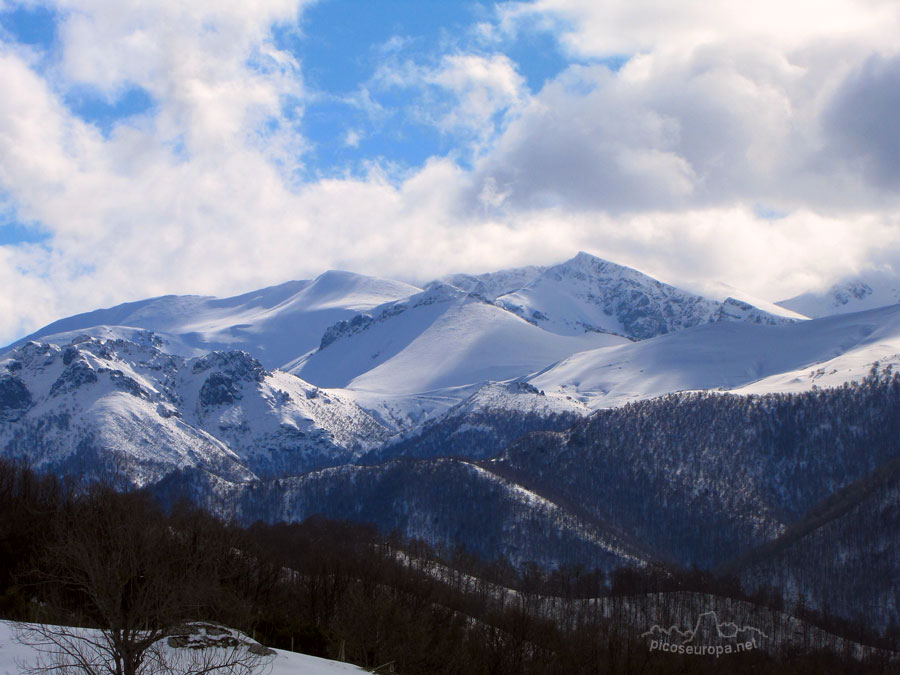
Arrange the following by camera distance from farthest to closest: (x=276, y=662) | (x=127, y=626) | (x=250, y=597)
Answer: (x=250, y=597)
(x=276, y=662)
(x=127, y=626)

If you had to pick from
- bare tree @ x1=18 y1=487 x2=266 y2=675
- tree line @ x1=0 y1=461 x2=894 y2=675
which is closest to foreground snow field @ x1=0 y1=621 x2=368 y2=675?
bare tree @ x1=18 y1=487 x2=266 y2=675

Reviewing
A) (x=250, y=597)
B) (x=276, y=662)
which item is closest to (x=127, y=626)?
(x=276, y=662)

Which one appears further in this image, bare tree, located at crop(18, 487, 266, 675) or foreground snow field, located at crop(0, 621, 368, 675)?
foreground snow field, located at crop(0, 621, 368, 675)

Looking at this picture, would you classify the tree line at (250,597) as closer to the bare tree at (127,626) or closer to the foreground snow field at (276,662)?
the bare tree at (127,626)

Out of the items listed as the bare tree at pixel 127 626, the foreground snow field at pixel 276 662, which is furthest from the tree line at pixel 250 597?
the foreground snow field at pixel 276 662

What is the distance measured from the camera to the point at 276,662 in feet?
158

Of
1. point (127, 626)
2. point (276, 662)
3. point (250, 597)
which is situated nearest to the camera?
point (127, 626)

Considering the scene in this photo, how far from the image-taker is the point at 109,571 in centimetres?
4091

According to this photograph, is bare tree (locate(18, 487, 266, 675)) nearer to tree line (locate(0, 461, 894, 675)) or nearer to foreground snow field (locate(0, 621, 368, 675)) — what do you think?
tree line (locate(0, 461, 894, 675))

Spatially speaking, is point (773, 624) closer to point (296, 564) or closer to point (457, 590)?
point (457, 590)

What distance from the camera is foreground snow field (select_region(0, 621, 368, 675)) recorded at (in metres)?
42.4

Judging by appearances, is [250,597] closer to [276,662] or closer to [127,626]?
[276,662]

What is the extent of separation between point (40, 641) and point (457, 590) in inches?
3879

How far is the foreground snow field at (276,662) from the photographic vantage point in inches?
1668
